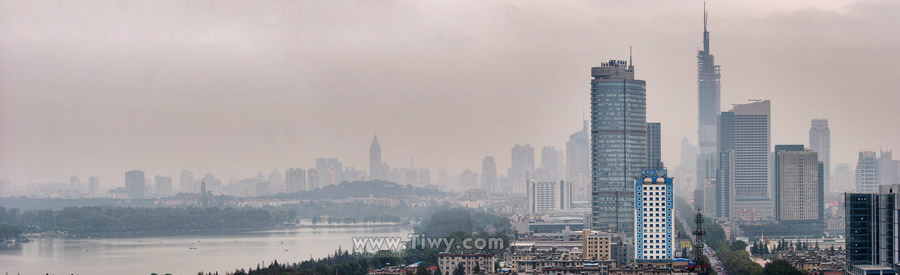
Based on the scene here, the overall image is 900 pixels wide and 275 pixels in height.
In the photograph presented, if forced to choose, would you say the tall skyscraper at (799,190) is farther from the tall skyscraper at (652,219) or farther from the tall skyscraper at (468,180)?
the tall skyscraper at (468,180)

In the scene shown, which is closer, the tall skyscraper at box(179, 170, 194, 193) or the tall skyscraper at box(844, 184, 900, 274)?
the tall skyscraper at box(844, 184, 900, 274)

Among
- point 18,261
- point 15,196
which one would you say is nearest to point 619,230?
point 18,261

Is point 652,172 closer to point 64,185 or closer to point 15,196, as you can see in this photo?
point 15,196

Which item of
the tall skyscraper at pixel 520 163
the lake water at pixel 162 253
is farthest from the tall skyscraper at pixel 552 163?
the lake water at pixel 162 253

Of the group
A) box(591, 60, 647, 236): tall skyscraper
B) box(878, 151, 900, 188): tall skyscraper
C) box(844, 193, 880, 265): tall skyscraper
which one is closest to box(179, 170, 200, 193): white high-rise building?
box(878, 151, 900, 188): tall skyscraper

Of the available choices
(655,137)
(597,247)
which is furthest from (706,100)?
(597,247)

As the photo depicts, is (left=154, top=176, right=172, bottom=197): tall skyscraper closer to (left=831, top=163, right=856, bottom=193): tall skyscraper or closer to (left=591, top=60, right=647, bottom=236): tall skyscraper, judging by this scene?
(left=831, top=163, right=856, bottom=193): tall skyscraper

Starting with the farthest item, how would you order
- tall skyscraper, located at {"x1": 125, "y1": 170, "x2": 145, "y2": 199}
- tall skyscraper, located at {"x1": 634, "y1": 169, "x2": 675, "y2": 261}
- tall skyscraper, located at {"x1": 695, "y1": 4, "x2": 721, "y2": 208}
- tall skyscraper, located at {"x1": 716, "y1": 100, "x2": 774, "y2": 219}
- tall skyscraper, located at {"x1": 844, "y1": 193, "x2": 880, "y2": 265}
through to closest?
1. tall skyscraper, located at {"x1": 125, "y1": 170, "x2": 145, "y2": 199}
2. tall skyscraper, located at {"x1": 695, "y1": 4, "x2": 721, "y2": 208}
3. tall skyscraper, located at {"x1": 716, "y1": 100, "x2": 774, "y2": 219}
4. tall skyscraper, located at {"x1": 634, "y1": 169, "x2": 675, "y2": 261}
5. tall skyscraper, located at {"x1": 844, "y1": 193, "x2": 880, "y2": 265}

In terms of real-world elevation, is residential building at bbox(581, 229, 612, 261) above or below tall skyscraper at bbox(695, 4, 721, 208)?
below
